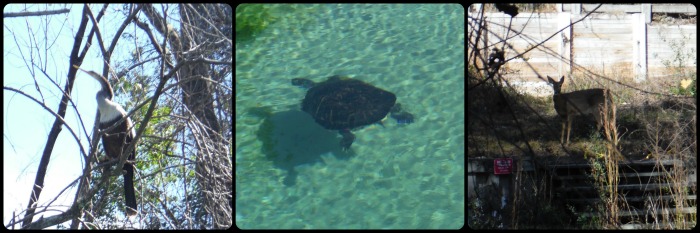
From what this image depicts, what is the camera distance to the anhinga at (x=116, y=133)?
319cm

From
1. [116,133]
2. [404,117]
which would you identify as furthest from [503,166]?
[116,133]

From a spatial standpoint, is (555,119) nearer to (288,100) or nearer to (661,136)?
(661,136)

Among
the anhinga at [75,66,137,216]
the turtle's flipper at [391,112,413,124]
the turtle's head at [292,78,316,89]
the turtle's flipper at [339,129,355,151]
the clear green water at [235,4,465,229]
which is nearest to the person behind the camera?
the clear green water at [235,4,465,229]

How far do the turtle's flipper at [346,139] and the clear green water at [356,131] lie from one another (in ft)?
0.10

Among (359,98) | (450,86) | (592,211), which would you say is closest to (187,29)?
(359,98)

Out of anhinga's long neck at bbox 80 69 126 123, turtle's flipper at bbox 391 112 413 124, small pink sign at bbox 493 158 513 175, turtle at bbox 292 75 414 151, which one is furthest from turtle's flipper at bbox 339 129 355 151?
anhinga's long neck at bbox 80 69 126 123

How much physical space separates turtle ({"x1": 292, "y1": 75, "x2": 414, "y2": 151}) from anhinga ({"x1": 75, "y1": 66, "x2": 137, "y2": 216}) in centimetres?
75

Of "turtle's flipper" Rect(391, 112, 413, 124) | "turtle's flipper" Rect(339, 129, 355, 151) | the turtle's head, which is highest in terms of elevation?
the turtle's head

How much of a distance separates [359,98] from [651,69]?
1.27 meters

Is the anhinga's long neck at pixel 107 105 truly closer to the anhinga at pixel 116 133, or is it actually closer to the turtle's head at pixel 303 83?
the anhinga at pixel 116 133

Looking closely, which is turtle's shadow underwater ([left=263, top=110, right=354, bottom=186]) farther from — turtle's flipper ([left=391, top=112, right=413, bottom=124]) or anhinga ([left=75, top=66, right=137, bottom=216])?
anhinga ([left=75, top=66, right=137, bottom=216])

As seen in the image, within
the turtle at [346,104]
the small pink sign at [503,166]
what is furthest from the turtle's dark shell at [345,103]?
the small pink sign at [503,166]

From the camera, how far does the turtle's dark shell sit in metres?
3.55

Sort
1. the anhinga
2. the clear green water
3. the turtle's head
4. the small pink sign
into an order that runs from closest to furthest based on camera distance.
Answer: the small pink sign → the clear green water → the anhinga → the turtle's head
